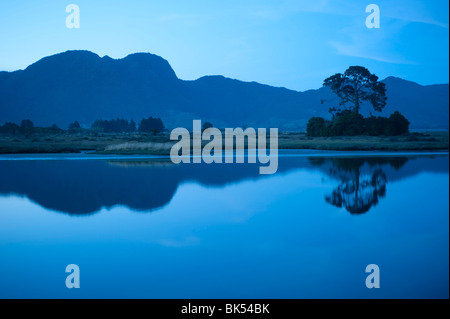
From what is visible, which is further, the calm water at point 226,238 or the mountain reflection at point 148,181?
the mountain reflection at point 148,181

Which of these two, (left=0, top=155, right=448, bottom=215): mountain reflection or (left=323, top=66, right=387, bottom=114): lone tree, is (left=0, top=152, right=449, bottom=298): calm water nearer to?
(left=0, top=155, right=448, bottom=215): mountain reflection

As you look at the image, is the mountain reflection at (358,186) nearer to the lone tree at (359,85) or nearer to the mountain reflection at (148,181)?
the mountain reflection at (148,181)

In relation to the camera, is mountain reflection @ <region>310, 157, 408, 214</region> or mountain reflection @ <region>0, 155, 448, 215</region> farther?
mountain reflection @ <region>0, 155, 448, 215</region>

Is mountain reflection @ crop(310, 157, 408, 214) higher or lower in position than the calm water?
higher

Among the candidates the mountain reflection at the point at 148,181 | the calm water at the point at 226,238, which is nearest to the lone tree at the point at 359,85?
the mountain reflection at the point at 148,181

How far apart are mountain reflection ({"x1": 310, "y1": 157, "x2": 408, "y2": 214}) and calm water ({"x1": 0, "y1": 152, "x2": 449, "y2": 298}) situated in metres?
0.06

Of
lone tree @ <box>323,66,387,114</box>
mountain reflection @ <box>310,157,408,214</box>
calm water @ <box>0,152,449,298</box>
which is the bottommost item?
calm water @ <box>0,152,449,298</box>

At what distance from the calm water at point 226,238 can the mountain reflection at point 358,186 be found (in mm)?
63

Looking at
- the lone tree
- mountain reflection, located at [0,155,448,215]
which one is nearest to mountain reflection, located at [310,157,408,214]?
mountain reflection, located at [0,155,448,215]

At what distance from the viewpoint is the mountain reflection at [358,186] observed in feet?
43.3

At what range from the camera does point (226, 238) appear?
9625 millimetres

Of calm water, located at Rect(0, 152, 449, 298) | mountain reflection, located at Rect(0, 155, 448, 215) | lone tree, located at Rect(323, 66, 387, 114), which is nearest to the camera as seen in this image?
calm water, located at Rect(0, 152, 449, 298)

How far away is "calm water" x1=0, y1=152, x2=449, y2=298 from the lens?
6.99m

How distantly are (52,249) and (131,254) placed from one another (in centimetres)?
173
